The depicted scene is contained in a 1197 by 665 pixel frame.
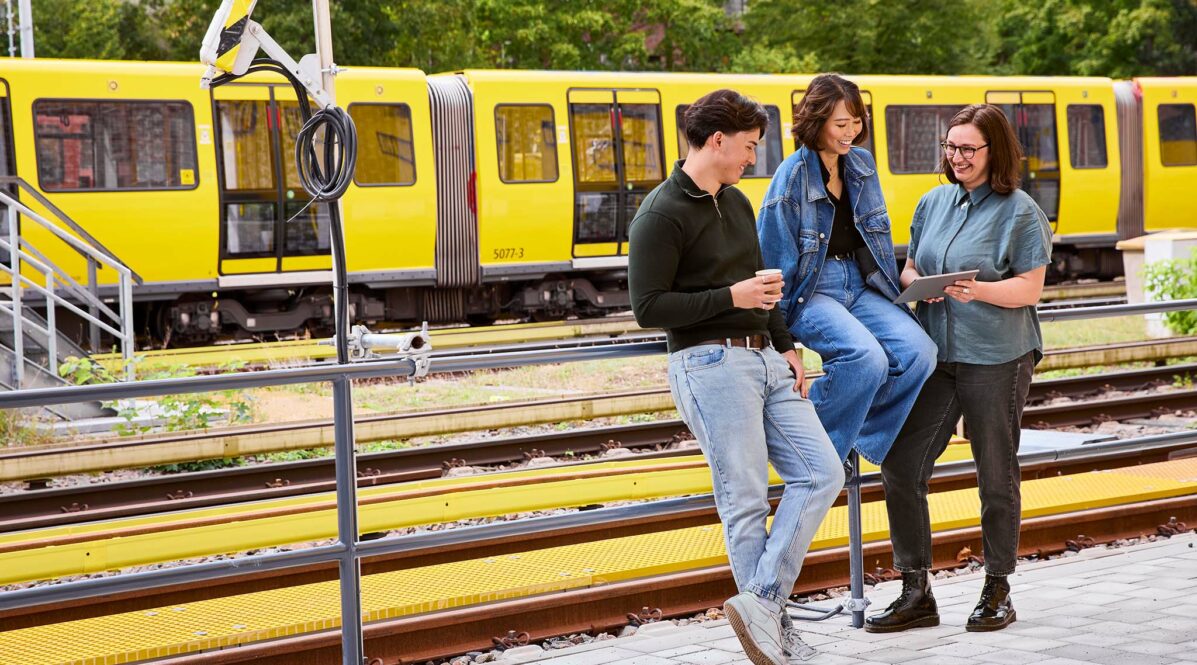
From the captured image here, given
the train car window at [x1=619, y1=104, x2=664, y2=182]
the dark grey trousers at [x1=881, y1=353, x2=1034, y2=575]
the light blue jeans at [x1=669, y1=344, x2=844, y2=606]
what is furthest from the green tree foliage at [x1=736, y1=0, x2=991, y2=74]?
the light blue jeans at [x1=669, y1=344, x2=844, y2=606]

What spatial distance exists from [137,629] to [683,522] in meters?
2.87

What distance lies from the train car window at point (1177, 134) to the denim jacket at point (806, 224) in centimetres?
2012

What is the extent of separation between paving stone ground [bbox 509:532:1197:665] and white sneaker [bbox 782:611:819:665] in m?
0.05

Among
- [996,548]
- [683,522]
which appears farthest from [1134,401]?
[996,548]

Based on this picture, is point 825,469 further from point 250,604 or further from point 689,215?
point 250,604

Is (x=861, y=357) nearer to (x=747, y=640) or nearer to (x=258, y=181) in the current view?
(x=747, y=640)

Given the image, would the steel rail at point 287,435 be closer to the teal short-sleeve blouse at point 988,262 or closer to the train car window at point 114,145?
the teal short-sleeve blouse at point 988,262

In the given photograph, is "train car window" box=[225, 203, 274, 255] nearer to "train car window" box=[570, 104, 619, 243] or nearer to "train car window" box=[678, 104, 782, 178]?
"train car window" box=[570, 104, 619, 243]

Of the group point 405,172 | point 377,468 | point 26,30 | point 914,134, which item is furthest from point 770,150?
point 26,30

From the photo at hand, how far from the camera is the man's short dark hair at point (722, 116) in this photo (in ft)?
13.9

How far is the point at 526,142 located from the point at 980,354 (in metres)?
13.2

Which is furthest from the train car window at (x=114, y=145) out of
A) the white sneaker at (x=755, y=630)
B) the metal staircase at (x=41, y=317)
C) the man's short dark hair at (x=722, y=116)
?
the white sneaker at (x=755, y=630)

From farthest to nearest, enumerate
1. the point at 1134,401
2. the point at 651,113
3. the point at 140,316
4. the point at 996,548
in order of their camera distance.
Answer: the point at 651,113
the point at 140,316
the point at 1134,401
the point at 996,548

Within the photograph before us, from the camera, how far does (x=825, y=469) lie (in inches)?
172
